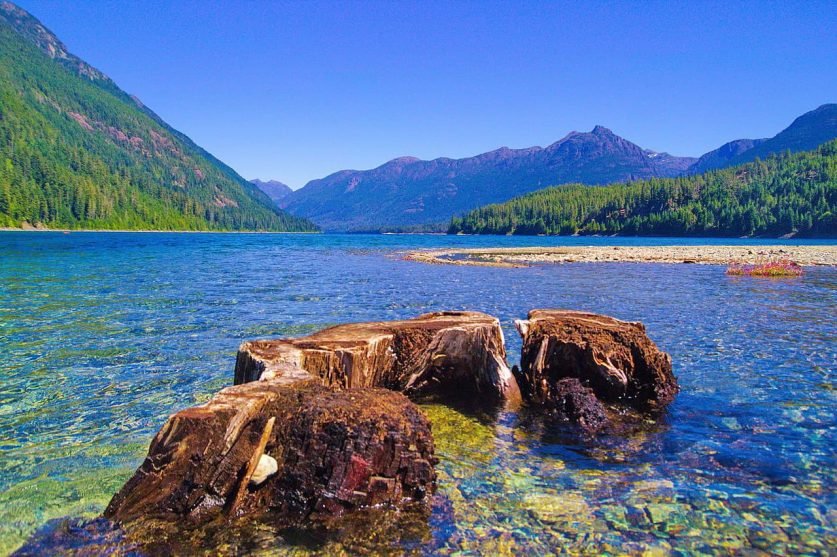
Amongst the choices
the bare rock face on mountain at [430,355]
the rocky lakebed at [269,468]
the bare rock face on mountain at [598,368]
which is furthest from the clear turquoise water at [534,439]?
the bare rock face on mountain at [430,355]

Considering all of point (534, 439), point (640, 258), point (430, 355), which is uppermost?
point (430, 355)

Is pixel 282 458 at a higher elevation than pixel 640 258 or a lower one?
higher

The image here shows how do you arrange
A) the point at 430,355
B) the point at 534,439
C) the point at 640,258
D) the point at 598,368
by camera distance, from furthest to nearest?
1. the point at 640,258
2. the point at 430,355
3. the point at 598,368
4. the point at 534,439

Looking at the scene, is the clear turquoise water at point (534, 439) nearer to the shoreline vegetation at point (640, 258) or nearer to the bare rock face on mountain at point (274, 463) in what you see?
the bare rock face on mountain at point (274, 463)

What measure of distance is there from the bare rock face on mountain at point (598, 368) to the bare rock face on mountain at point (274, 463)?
4.39 metres

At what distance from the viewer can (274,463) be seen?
5.59 m

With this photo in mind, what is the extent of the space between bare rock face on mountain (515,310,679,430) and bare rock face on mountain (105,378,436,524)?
4.39 m

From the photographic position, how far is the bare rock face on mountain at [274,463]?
17.4 ft

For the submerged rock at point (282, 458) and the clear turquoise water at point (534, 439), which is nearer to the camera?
the submerged rock at point (282, 458)

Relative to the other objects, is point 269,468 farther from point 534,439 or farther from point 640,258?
point 640,258

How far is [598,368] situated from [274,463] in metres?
6.19

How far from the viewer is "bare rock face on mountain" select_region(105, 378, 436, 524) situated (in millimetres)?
5309

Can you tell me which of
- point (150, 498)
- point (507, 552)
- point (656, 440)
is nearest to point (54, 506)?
point (150, 498)

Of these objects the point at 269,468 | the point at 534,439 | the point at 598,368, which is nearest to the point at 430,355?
the point at 534,439
